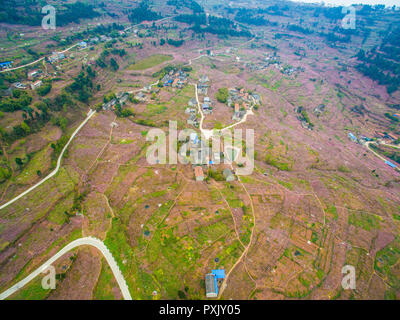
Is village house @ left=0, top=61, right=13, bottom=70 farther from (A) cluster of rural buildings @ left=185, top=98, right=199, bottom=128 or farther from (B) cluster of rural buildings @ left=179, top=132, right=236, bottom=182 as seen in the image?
(B) cluster of rural buildings @ left=179, top=132, right=236, bottom=182

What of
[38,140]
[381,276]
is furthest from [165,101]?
[381,276]

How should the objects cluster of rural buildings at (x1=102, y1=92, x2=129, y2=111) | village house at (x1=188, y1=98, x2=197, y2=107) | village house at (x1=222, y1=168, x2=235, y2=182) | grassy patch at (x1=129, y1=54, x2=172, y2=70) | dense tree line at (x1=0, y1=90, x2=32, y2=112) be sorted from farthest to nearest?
grassy patch at (x1=129, y1=54, x2=172, y2=70), village house at (x1=188, y1=98, x2=197, y2=107), cluster of rural buildings at (x1=102, y1=92, x2=129, y2=111), dense tree line at (x1=0, y1=90, x2=32, y2=112), village house at (x1=222, y1=168, x2=235, y2=182)

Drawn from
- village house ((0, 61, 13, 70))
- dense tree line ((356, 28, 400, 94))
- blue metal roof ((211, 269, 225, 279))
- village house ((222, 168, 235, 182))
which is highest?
dense tree line ((356, 28, 400, 94))

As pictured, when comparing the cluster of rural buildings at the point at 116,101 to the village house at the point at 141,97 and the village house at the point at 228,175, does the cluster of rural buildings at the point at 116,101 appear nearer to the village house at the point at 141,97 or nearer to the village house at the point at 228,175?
the village house at the point at 141,97

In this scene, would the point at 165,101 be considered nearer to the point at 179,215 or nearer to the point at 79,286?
the point at 179,215

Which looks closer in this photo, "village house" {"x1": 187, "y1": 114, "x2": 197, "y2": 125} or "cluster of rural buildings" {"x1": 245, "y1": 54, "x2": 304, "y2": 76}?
"village house" {"x1": 187, "y1": 114, "x2": 197, "y2": 125}

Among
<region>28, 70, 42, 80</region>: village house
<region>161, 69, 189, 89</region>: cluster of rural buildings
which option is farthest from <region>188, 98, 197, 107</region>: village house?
<region>28, 70, 42, 80</region>: village house

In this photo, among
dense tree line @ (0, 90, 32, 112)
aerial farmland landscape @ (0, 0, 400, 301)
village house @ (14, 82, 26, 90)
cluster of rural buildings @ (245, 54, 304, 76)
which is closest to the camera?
aerial farmland landscape @ (0, 0, 400, 301)
